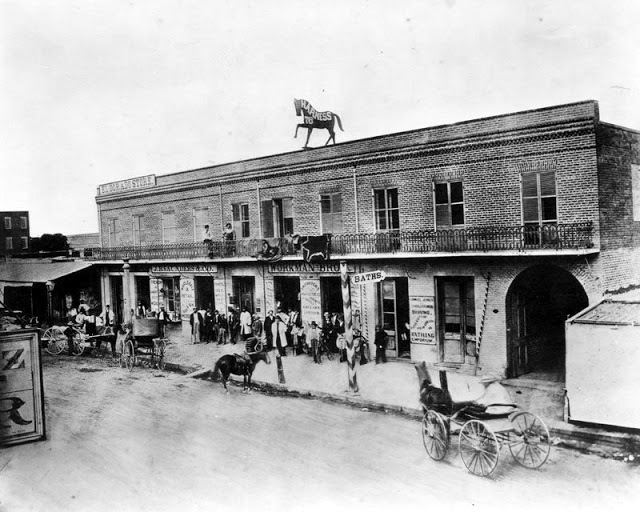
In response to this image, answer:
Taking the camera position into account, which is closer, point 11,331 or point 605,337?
point 11,331

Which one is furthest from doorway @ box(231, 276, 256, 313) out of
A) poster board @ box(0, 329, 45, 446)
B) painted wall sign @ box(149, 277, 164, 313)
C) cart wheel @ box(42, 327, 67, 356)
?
poster board @ box(0, 329, 45, 446)

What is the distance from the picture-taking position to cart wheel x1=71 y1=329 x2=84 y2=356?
1800 centimetres

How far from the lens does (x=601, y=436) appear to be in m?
9.13

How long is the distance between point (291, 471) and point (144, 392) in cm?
634

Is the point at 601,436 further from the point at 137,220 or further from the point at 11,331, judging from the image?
the point at 137,220

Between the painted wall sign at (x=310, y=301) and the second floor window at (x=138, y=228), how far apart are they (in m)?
10.5

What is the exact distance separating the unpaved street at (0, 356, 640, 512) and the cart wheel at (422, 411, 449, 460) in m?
0.18

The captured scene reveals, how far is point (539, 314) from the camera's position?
14.8 meters

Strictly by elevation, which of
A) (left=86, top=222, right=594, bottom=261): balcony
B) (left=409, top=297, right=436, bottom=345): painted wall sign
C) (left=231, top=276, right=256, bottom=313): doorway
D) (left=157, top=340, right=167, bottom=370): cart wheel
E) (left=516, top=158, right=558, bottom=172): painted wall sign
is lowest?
(left=157, top=340, right=167, bottom=370): cart wheel

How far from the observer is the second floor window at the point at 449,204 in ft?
48.8

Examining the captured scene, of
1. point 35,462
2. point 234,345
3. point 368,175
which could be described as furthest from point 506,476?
point 234,345

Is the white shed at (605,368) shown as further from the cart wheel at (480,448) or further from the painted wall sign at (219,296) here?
the painted wall sign at (219,296)

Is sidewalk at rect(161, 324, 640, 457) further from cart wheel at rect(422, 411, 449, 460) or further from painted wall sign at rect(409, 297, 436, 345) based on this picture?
cart wheel at rect(422, 411, 449, 460)

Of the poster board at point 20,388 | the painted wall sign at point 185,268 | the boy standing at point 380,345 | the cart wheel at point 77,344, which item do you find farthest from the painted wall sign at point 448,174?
the cart wheel at point 77,344
